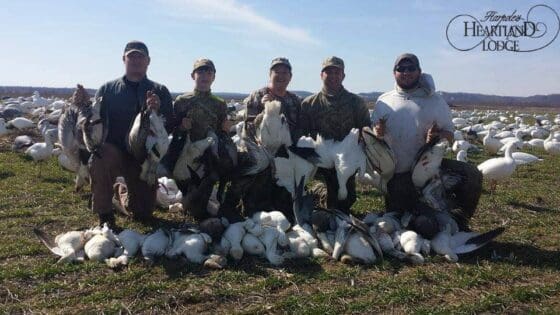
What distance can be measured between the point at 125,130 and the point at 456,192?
4.57 m

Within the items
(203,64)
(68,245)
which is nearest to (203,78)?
(203,64)

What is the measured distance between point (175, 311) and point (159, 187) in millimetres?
3594

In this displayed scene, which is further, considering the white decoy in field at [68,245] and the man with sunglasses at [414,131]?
the man with sunglasses at [414,131]

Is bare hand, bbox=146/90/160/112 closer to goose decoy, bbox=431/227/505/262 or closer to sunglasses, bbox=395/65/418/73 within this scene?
sunglasses, bbox=395/65/418/73

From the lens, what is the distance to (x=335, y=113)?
6680 mm

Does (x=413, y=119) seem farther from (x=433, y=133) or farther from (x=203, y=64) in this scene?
(x=203, y=64)

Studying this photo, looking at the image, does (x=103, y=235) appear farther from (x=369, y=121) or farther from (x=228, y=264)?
(x=369, y=121)

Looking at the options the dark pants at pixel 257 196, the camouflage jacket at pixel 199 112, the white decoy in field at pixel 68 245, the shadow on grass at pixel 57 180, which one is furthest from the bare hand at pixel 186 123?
the shadow on grass at pixel 57 180

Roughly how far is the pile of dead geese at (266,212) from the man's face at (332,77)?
0.91 metres

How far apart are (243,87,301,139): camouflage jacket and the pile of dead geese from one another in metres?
0.39

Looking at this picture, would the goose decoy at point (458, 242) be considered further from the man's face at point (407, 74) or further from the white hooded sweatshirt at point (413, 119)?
the man's face at point (407, 74)

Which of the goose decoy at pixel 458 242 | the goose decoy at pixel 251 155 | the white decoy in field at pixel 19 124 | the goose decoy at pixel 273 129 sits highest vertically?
the goose decoy at pixel 273 129

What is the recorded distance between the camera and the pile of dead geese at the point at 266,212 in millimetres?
5352

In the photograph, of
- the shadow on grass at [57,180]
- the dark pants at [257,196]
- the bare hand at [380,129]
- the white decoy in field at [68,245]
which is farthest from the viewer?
the shadow on grass at [57,180]
